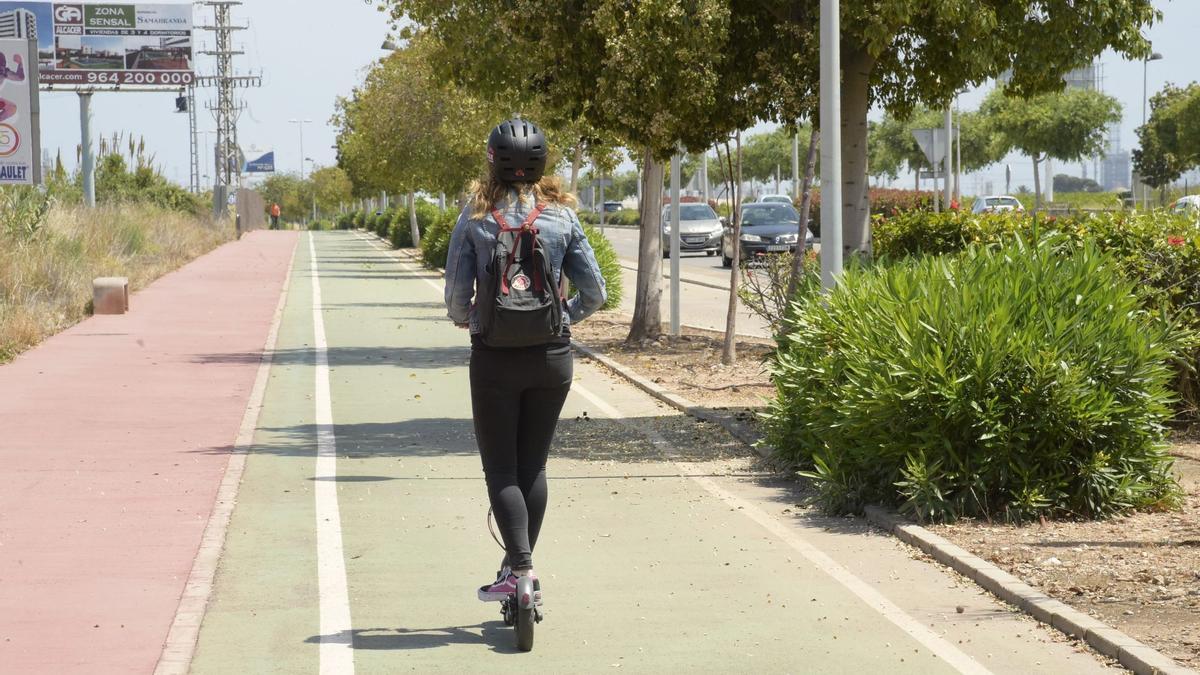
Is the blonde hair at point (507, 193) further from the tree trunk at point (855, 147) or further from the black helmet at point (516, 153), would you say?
the tree trunk at point (855, 147)

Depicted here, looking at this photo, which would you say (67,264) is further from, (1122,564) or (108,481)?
(1122,564)

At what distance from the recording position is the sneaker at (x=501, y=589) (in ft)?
20.6

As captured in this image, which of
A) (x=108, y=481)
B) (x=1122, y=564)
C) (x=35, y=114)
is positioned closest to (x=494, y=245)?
(x=1122, y=564)

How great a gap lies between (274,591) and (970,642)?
2.95 meters

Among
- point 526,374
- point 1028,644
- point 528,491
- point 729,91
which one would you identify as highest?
point 729,91

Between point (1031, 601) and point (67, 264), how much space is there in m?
21.9

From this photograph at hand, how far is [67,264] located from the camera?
26016 mm

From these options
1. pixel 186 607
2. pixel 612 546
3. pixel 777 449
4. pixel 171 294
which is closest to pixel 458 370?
pixel 777 449

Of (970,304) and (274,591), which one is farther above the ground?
(970,304)

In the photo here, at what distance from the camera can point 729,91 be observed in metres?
13.2

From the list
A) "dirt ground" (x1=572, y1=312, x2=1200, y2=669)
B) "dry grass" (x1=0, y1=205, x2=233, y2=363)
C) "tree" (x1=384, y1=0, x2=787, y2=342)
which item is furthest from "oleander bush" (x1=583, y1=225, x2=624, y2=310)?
"dirt ground" (x1=572, y1=312, x2=1200, y2=669)

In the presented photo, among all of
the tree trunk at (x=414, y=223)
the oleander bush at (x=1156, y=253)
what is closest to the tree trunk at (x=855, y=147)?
the oleander bush at (x=1156, y=253)

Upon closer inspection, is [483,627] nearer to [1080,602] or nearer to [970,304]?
[1080,602]

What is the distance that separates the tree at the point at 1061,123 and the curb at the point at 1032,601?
58.4 metres
